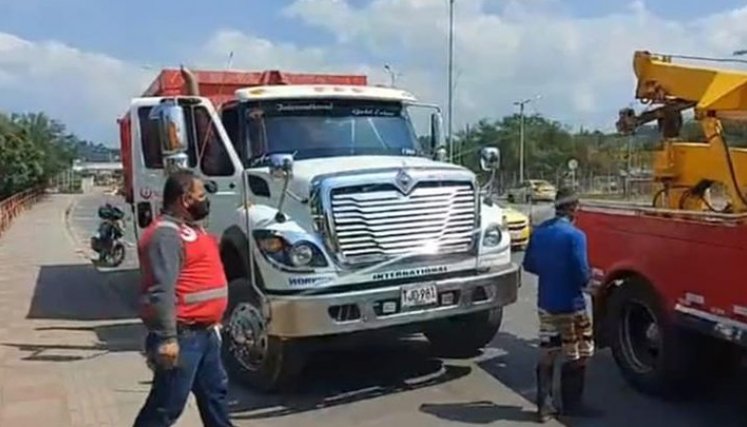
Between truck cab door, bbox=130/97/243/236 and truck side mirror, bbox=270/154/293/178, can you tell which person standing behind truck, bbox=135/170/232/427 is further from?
truck cab door, bbox=130/97/243/236

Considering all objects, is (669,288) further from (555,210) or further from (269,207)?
(269,207)

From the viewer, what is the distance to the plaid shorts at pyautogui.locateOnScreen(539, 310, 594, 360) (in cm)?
653

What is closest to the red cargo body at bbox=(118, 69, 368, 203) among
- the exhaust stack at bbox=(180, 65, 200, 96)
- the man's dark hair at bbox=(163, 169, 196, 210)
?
the exhaust stack at bbox=(180, 65, 200, 96)

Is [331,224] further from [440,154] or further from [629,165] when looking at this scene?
[629,165]

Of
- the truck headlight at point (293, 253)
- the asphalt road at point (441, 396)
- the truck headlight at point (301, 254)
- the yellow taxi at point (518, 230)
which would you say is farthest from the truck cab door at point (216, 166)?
the yellow taxi at point (518, 230)

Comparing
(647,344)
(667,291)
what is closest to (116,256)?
(647,344)

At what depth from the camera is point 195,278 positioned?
496 centimetres

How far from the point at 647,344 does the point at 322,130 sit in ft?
11.4

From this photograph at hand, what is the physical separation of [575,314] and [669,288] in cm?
73

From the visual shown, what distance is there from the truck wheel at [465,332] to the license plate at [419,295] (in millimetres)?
881

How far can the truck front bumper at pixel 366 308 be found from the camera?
6.87 metres

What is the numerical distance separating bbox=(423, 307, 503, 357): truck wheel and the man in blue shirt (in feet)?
5.23

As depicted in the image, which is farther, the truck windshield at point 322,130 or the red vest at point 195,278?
the truck windshield at point 322,130

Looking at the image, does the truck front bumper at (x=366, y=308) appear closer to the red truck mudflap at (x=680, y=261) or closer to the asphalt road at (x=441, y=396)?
the asphalt road at (x=441, y=396)
